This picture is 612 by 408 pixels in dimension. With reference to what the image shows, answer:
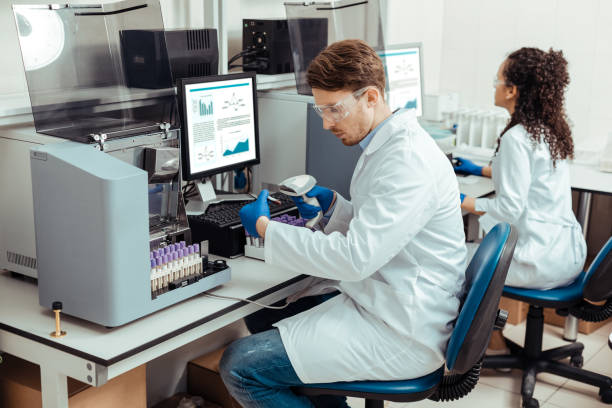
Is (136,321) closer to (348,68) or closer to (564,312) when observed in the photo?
(348,68)

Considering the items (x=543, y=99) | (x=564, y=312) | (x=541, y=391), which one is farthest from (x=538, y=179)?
(x=541, y=391)

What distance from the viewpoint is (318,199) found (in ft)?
6.53

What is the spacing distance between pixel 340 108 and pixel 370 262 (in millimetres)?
405

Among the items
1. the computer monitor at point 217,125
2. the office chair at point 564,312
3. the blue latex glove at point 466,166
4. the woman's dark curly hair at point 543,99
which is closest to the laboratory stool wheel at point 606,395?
the office chair at point 564,312

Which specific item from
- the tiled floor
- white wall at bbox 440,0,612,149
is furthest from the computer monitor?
white wall at bbox 440,0,612,149

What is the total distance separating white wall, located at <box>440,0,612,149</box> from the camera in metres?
3.79

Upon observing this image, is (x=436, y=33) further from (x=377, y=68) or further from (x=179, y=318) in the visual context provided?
(x=179, y=318)

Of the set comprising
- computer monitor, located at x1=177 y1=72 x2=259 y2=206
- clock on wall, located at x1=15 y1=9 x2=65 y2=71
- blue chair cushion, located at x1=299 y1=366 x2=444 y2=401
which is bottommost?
blue chair cushion, located at x1=299 y1=366 x2=444 y2=401

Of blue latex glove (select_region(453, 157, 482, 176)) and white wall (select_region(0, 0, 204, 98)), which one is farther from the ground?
white wall (select_region(0, 0, 204, 98))

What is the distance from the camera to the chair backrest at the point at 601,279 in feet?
7.59

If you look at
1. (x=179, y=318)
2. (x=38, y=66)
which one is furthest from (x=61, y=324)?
(x=38, y=66)

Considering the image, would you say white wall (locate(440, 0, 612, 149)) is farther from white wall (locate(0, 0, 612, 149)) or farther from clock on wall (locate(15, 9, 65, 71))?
clock on wall (locate(15, 9, 65, 71))

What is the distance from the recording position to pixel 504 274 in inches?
65.2

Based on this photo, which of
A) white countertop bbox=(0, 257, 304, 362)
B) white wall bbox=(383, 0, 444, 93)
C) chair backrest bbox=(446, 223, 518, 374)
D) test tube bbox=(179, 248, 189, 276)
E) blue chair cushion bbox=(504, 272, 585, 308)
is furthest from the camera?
white wall bbox=(383, 0, 444, 93)
